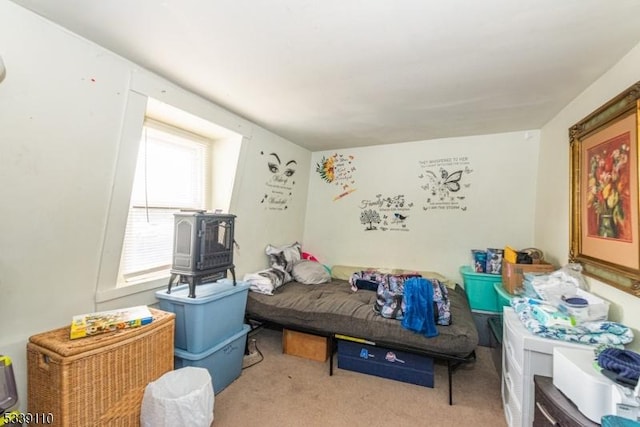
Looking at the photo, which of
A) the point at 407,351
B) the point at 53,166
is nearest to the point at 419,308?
the point at 407,351

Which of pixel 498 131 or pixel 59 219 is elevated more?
pixel 498 131

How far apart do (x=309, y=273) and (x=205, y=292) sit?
54.4 inches

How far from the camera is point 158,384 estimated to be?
160 cm

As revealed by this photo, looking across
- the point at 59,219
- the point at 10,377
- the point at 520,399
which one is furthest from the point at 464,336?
the point at 59,219

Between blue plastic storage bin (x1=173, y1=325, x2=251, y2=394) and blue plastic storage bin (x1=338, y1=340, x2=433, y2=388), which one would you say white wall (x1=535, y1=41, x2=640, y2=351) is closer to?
blue plastic storage bin (x1=338, y1=340, x2=433, y2=388)

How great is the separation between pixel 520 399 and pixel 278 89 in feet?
8.17

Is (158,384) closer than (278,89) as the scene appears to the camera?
Yes

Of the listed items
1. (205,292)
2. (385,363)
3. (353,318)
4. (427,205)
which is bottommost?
(385,363)

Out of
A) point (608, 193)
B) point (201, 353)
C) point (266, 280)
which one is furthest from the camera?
point (266, 280)

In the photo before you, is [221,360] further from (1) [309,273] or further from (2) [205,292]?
(1) [309,273]

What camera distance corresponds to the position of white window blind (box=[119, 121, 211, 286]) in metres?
2.16

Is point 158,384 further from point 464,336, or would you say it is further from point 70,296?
point 464,336

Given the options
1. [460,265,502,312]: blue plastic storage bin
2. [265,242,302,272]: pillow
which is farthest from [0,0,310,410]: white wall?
[460,265,502,312]: blue plastic storage bin

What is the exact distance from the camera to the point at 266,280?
2748 mm
